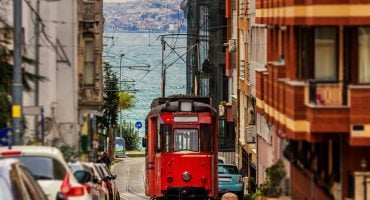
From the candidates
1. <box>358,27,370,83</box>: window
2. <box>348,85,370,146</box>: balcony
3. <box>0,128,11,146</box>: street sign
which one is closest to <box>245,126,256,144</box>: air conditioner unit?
<box>358,27,370,83</box>: window

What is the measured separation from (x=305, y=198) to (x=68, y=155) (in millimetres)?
6545

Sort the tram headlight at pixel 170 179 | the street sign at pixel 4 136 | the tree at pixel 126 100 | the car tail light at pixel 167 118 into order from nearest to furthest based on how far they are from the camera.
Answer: the street sign at pixel 4 136
the car tail light at pixel 167 118
the tram headlight at pixel 170 179
the tree at pixel 126 100

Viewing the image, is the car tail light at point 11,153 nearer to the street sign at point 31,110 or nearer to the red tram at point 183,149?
the street sign at point 31,110

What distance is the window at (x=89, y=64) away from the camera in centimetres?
3556

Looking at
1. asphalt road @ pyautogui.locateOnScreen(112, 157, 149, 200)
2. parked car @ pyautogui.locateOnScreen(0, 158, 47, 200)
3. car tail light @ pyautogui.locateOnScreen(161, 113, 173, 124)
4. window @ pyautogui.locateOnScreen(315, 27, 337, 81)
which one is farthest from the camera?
asphalt road @ pyautogui.locateOnScreen(112, 157, 149, 200)

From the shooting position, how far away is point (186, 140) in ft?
137

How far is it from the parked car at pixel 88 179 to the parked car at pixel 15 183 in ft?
16.2

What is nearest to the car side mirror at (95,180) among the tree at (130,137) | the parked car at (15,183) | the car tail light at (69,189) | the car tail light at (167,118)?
the car tail light at (69,189)

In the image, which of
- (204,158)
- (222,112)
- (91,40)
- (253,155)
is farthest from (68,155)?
(222,112)

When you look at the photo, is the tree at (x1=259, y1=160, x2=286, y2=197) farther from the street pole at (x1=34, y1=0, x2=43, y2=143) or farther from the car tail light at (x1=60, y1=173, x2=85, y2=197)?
the car tail light at (x1=60, y1=173, x2=85, y2=197)

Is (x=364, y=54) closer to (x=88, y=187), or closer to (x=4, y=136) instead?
(x=88, y=187)

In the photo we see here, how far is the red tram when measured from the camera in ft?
136

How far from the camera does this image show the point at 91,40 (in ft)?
119

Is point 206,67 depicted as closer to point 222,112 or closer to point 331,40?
point 222,112
